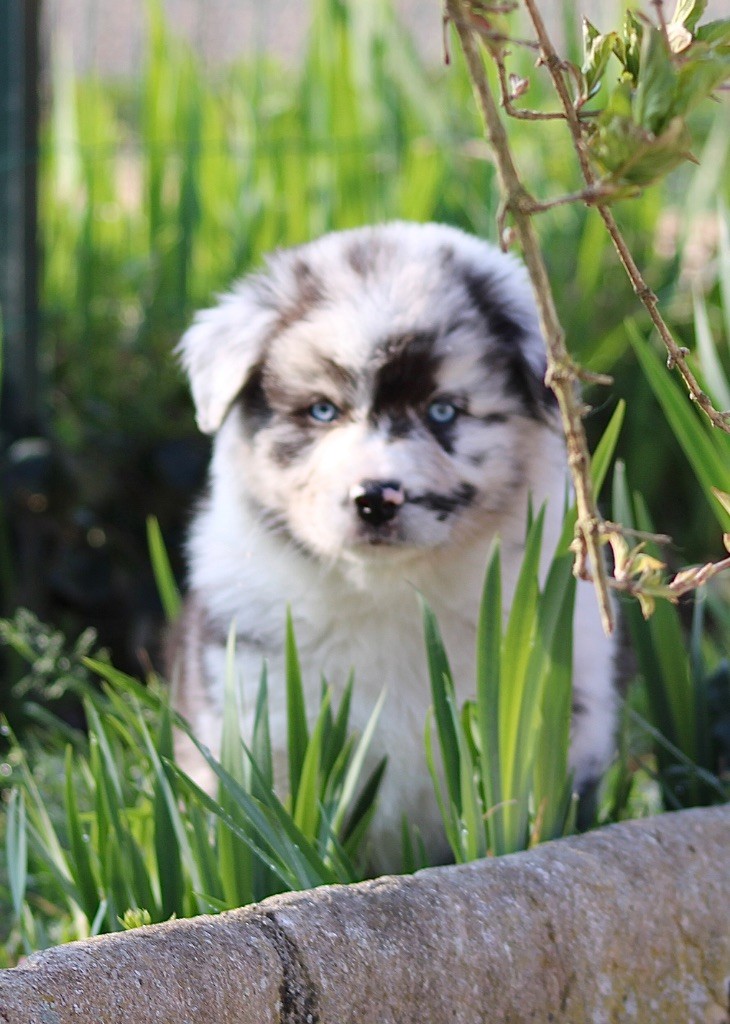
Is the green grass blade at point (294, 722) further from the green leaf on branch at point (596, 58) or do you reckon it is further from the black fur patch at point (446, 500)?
the green leaf on branch at point (596, 58)

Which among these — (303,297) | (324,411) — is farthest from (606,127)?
(303,297)

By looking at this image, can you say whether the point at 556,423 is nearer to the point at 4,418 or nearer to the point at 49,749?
the point at 49,749

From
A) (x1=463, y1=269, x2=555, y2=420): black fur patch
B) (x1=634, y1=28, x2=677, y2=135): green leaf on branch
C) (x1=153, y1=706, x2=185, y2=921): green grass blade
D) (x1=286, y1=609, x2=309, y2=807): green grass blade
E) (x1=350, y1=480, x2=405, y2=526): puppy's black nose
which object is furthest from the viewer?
(x1=463, y1=269, x2=555, y2=420): black fur patch

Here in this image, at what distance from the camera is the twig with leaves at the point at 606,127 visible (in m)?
1.12

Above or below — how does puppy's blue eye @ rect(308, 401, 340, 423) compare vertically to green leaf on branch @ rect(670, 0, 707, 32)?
below

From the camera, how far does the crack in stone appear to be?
1.42m

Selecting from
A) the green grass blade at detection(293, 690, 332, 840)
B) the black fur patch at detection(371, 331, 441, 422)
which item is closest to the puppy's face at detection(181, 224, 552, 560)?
the black fur patch at detection(371, 331, 441, 422)

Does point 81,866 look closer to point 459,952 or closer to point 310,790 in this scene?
point 310,790

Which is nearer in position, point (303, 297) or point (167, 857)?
point (167, 857)

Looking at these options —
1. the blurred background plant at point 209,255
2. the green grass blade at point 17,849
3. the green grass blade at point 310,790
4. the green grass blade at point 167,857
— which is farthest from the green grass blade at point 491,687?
the blurred background plant at point 209,255

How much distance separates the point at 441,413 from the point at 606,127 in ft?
4.34

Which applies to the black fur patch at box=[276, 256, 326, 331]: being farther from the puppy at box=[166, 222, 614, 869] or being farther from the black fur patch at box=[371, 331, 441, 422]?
the black fur patch at box=[371, 331, 441, 422]

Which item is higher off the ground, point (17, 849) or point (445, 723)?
point (445, 723)

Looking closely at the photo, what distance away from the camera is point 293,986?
143 cm
